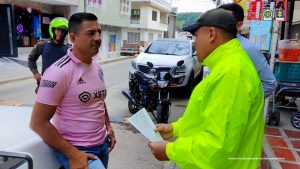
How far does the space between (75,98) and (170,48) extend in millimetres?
8174

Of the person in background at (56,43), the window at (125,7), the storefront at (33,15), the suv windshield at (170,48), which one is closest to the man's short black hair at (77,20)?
the person in background at (56,43)

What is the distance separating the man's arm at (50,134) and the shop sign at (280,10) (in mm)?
4625

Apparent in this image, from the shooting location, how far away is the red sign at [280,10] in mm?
5473

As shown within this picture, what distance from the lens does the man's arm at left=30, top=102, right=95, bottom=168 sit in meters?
1.82

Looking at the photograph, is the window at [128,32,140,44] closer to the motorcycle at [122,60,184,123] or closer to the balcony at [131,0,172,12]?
the balcony at [131,0,172,12]

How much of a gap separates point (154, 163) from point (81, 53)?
289 cm

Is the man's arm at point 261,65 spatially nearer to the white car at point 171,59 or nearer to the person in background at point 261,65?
the person in background at point 261,65

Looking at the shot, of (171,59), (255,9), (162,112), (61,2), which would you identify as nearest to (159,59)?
(171,59)

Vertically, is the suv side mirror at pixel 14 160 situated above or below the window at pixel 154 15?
below

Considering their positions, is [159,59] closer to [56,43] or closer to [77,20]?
[56,43]

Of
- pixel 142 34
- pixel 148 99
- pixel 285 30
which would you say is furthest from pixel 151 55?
pixel 142 34

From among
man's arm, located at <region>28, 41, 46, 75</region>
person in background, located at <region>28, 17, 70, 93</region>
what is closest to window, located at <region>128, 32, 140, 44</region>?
man's arm, located at <region>28, 41, 46, 75</region>

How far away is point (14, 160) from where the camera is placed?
1.66 metres

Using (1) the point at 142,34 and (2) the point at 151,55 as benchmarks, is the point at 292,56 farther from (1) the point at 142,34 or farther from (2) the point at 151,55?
(1) the point at 142,34
